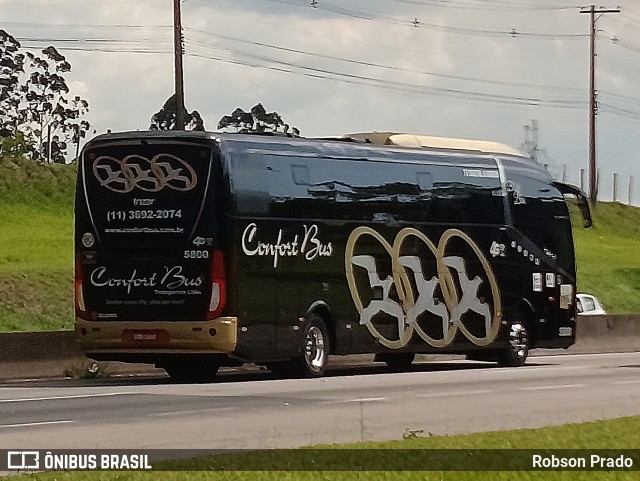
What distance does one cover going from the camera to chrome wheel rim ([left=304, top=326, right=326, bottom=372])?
27.7 metres

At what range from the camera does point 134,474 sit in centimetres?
1266

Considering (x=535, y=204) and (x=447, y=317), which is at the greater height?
(x=535, y=204)

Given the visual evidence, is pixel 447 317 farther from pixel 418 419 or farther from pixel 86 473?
pixel 86 473

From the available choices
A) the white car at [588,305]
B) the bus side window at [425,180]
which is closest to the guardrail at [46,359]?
the bus side window at [425,180]

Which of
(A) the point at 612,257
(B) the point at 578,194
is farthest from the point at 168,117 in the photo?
(B) the point at 578,194

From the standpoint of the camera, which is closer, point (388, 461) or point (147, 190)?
point (388, 461)

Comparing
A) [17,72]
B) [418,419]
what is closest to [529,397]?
[418,419]

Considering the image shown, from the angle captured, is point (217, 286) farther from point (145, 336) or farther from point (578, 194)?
point (578, 194)

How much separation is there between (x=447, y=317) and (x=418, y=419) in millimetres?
12245

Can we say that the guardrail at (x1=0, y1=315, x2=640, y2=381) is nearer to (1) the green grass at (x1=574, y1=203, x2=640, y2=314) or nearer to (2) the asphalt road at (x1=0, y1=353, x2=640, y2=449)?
(2) the asphalt road at (x1=0, y1=353, x2=640, y2=449)

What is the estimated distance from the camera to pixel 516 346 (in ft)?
107

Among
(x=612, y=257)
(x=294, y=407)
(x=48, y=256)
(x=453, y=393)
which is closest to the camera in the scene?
(x=294, y=407)

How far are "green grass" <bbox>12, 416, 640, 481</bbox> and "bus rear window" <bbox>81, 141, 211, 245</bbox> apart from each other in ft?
34.4

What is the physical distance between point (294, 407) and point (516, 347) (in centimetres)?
1303
